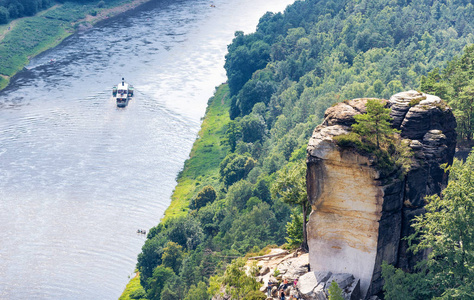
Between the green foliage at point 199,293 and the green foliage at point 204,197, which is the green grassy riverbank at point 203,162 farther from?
the green foliage at point 199,293

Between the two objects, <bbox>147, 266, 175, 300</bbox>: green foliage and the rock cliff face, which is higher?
the rock cliff face

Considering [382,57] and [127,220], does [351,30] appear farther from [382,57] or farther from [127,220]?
[127,220]

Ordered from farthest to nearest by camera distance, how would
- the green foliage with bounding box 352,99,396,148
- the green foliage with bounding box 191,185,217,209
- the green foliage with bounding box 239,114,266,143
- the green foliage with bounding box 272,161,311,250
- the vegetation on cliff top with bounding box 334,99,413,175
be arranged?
the green foliage with bounding box 239,114,266,143 → the green foliage with bounding box 191,185,217,209 → the green foliage with bounding box 272,161,311,250 → the green foliage with bounding box 352,99,396,148 → the vegetation on cliff top with bounding box 334,99,413,175

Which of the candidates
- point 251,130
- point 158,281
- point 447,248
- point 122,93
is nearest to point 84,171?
point 251,130

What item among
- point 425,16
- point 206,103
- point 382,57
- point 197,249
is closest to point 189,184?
point 197,249

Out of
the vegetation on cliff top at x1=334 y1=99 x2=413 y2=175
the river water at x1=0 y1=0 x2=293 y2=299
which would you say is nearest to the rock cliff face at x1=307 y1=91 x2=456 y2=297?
the vegetation on cliff top at x1=334 y1=99 x2=413 y2=175

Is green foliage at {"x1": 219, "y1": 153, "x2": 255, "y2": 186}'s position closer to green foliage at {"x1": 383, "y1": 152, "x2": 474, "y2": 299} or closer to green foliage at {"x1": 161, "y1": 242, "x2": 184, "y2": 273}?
green foliage at {"x1": 161, "y1": 242, "x2": 184, "y2": 273}

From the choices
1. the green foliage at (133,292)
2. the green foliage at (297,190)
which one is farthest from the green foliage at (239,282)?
the green foliage at (133,292)
